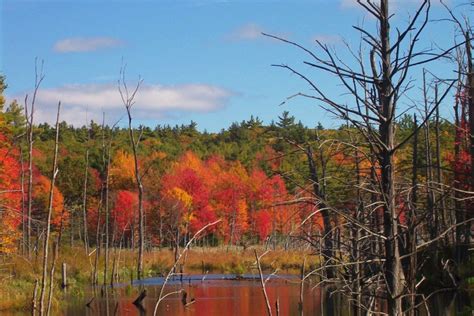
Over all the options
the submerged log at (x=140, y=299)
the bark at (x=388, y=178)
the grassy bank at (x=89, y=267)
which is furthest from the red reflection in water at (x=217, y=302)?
the bark at (x=388, y=178)

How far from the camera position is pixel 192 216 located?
195 ft

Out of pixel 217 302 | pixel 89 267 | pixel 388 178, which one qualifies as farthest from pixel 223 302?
pixel 388 178

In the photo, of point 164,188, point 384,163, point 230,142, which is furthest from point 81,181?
point 384,163

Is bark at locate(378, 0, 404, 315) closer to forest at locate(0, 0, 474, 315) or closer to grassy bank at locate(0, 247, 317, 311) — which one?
forest at locate(0, 0, 474, 315)

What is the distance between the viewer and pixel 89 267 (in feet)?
112

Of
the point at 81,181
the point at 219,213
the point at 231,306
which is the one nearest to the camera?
the point at 231,306

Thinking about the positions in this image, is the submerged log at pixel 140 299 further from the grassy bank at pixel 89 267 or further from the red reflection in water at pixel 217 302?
the grassy bank at pixel 89 267

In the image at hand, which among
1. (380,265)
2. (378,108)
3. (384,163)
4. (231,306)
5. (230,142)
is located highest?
(230,142)

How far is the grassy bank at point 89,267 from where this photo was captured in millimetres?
23344

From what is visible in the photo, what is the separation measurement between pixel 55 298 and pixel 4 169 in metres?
11.7

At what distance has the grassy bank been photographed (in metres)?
23.3

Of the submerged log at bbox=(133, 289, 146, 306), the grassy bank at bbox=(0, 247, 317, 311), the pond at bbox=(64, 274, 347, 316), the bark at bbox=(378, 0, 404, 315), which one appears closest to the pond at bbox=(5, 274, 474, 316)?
the pond at bbox=(64, 274, 347, 316)

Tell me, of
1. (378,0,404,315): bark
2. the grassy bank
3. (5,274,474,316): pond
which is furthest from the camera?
the grassy bank

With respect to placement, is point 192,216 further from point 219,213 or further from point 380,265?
point 380,265
